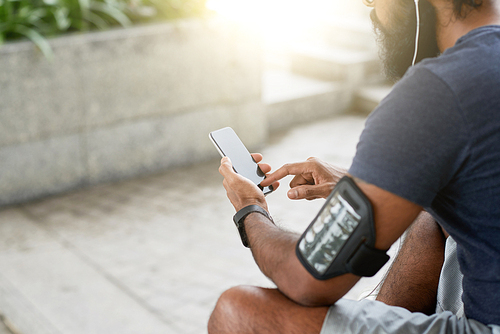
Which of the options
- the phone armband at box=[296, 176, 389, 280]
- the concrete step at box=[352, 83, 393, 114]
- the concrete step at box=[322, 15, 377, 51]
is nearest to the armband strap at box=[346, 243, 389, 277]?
the phone armband at box=[296, 176, 389, 280]

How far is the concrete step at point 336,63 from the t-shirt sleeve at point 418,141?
501cm

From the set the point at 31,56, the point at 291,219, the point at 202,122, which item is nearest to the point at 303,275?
the point at 291,219

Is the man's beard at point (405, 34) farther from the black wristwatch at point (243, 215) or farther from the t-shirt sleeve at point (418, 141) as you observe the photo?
the black wristwatch at point (243, 215)

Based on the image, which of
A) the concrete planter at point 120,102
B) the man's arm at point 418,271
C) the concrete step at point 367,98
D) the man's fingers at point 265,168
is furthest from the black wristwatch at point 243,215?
the concrete step at point 367,98

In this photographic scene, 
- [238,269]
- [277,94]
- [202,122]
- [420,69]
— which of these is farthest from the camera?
[277,94]

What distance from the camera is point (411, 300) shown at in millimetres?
1830

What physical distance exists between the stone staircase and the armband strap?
4.25 meters

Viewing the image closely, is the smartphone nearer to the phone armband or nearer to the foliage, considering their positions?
the phone armband

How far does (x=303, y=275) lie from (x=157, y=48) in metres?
3.30

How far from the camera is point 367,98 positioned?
6156mm

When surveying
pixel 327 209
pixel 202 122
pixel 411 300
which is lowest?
pixel 202 122

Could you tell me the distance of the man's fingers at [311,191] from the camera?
1.88 metres

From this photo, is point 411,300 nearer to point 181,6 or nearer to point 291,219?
point 291,219

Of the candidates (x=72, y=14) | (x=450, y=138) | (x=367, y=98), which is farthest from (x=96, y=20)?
(x=450, y=138)
